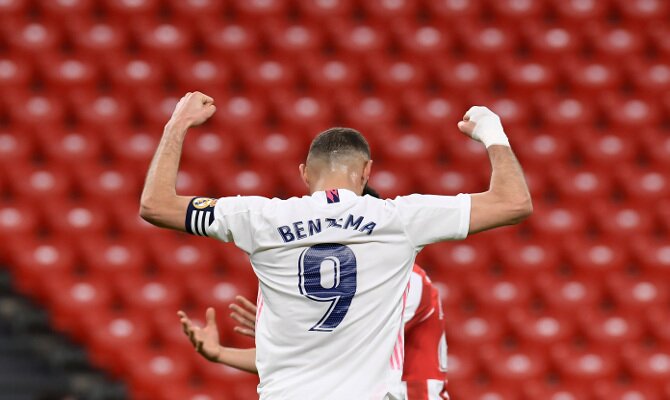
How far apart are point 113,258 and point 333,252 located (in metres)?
3.12

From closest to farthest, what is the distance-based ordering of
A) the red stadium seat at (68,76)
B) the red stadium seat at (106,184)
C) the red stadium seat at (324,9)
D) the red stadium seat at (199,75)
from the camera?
the red stadium seat at (106,184) < the red stadium seat at (68,76) < the red stadium seat at (199,75) < the red stadium seat at (324,9)

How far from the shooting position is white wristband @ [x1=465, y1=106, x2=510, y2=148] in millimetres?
1872

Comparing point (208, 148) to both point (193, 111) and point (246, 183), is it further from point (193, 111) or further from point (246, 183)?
point (193, 111)

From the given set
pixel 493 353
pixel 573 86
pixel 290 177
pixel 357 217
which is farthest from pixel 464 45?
pixel 357 217

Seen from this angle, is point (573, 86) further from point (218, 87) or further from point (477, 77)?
point (218, 87)

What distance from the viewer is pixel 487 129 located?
1.90 m

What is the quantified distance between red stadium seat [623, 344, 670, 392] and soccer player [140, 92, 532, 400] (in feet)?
10.7

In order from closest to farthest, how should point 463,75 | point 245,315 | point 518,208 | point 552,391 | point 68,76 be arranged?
1. point 518,208
2. point 245,315
3. point 552,391
4. point 68,76
5. point 463,75

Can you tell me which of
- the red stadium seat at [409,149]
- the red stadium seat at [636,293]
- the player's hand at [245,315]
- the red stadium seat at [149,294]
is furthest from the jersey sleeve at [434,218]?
the red stadium seat at [636,293]

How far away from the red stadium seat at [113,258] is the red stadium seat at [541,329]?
72.8 inches

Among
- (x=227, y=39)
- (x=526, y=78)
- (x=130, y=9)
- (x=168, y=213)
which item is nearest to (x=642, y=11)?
(x=526, y=78)

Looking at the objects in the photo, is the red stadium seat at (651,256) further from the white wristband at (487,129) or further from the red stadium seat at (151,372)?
the white wristband at (487,129)

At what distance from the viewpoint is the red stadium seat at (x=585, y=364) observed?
15.6ft

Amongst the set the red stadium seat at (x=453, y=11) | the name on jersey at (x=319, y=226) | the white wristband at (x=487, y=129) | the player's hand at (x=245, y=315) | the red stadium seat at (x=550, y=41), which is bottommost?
the player's hand at (x=245, y=315)
